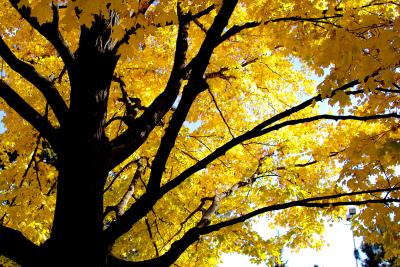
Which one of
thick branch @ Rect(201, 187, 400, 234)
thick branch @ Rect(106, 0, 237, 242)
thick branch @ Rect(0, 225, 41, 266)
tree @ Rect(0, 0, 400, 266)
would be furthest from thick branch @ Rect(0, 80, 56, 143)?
thick branch @ Rect(201, 187, 400, 234)

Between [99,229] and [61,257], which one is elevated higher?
[99,229]

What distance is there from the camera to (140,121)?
428cm

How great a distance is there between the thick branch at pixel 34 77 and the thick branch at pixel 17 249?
3.92ft

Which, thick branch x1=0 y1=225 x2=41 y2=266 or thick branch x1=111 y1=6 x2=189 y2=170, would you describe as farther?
thick branch x1=111 y1=6 x2=189 y2=170

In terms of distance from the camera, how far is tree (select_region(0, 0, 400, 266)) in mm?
3502

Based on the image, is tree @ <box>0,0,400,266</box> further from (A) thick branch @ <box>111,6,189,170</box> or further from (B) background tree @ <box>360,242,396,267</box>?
(B) background tree @ <box>360,242,396,267</box>

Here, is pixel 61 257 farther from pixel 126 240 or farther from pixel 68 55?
pixel 126 240

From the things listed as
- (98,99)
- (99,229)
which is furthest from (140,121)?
(99,229)

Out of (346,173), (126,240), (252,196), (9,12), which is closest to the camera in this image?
(346,173)

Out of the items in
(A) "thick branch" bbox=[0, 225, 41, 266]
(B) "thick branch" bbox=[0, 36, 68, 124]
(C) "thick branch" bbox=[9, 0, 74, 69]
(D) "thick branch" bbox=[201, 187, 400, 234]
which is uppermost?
(C) "thick branch" bbox=[9, 0, 74, 69]

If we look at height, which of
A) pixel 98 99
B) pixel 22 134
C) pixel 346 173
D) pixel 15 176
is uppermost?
pixel 22 134

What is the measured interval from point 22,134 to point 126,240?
298 cm

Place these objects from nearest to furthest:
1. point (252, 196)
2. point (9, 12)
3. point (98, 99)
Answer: point (98, 99) < point (9, 12) < point (252, 196)

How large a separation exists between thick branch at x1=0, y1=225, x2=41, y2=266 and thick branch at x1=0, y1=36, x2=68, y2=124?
120 cm
